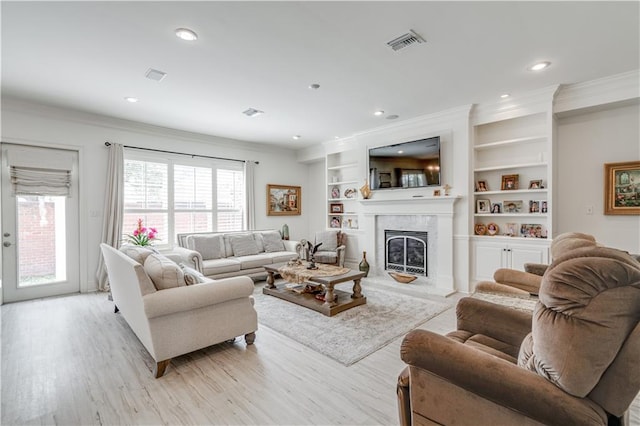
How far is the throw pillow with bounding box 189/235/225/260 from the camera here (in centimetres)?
505

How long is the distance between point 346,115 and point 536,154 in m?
2.78

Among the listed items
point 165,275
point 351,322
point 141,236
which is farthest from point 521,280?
point 141,236

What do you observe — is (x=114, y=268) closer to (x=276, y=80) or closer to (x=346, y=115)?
(x=276, y=80)

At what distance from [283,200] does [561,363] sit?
6.45m

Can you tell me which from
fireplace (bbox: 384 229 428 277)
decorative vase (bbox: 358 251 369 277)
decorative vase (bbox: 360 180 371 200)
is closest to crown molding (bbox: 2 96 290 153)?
decorative vase (bbox: 360 180 371 200)

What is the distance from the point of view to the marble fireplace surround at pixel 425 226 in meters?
4.68

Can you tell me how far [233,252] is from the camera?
17.9ft

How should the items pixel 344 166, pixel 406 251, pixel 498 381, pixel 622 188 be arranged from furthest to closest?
pixel 344 166, pixel 406 251, pixel 622 188, pixel 498 381

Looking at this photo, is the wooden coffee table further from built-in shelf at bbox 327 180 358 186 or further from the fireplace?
built-in shelf at bbox 327 180 358 186

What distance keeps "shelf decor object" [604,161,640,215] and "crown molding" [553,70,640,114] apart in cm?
80

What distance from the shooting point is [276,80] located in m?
3.48

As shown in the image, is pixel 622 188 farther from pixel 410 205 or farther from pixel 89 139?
pixel 89 139

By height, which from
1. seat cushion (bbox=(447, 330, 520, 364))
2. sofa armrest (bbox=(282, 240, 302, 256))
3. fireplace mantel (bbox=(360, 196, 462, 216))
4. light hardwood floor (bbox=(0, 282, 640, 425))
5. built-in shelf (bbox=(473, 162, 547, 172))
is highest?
built-in shelf (bbox=(473, 162, 547, 172))

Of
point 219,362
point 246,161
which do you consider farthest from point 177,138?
point 219,362
